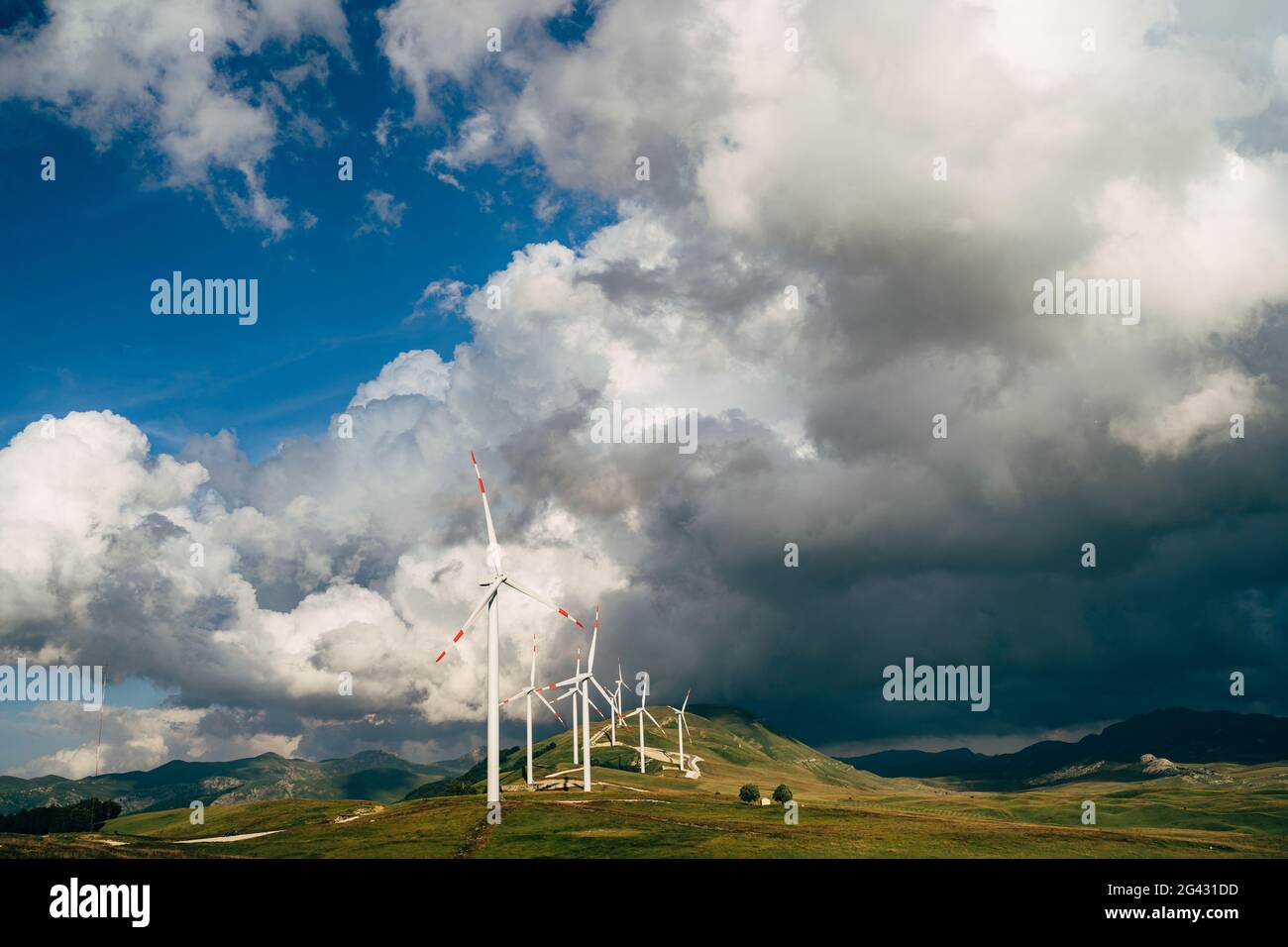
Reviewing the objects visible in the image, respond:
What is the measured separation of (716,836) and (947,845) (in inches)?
1351

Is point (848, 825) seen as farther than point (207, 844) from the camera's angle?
Yes

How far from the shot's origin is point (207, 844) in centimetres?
14775
